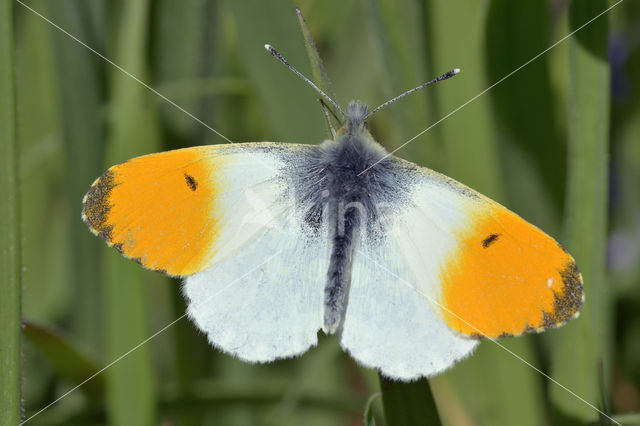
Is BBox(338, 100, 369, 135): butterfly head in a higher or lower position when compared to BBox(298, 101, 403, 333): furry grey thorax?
higher

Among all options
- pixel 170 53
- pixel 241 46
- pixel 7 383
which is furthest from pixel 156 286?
pixel 7 383

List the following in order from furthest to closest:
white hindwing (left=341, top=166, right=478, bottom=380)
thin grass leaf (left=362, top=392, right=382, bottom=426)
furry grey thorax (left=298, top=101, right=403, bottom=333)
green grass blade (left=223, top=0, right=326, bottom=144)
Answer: green grass blade (left=223, top=0, right=326, bottom=144), furry grey thorax (left=298, top=101, right=403, bottom=333), white hindwing (left=341, top=166, right=478, bottom=380), thin grass leaf (left=362, top=392, right=382, bottom=426)

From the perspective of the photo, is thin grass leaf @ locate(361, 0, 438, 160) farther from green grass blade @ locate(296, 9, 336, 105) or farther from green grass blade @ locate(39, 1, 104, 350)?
green grass blade @ locate(39, 1, 104, 350)

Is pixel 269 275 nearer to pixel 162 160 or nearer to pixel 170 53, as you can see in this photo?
pixel 162 160

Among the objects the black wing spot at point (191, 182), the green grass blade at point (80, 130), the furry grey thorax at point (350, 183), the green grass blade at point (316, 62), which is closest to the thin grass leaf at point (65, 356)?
the green grass blade at point (80, 130)

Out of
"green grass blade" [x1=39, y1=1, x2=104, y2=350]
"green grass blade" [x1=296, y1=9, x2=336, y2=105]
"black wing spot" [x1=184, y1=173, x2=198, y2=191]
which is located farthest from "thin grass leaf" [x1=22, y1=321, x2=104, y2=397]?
"green grass blade" [x1=296, y1=9, x2=336, y2=105]

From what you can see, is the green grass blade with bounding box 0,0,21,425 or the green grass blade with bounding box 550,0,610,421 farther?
the green grass blade with bounding box 550,0,610,421

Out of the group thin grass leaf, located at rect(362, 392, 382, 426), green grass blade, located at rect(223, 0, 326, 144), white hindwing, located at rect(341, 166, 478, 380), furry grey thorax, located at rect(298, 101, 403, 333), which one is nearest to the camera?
thin grass leaf, located at rect(362, 392, 382, 426)
